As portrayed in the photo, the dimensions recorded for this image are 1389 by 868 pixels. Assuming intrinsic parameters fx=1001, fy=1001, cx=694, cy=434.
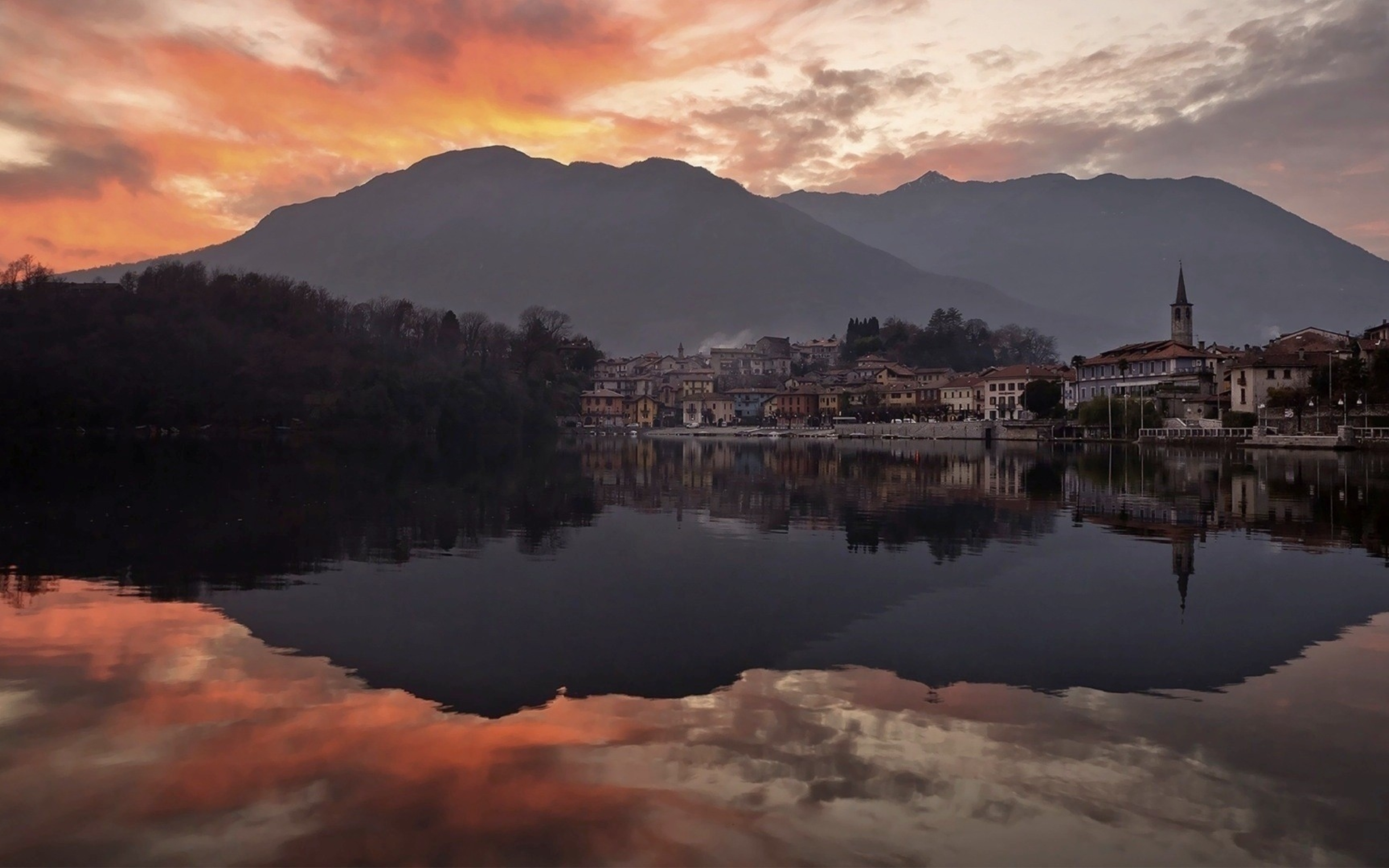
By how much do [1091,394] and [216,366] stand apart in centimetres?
8270

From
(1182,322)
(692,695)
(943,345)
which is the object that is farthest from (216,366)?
(943,345)

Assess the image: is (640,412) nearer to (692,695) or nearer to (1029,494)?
(1029,494)

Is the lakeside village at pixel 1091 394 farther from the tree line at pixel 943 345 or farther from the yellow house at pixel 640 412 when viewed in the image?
the tree line at pixel 943 345

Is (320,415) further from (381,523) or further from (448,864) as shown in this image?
A: (448,864)

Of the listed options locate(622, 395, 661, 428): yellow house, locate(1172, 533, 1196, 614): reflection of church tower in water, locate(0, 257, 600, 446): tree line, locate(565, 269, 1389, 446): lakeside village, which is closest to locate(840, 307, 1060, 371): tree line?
locate(565, 269, 1389, 446): lakeside village

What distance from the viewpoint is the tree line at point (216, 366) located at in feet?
261

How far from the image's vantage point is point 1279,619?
1309 centimetres

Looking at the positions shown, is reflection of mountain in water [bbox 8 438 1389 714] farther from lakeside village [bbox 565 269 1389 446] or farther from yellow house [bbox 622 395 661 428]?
yellow house [bbox 622 395 661 428]

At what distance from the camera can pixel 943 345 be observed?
166 metres

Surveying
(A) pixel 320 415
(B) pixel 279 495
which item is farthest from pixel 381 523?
(A) pixel 320 415

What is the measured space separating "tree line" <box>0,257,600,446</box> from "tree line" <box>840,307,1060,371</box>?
82.5 m

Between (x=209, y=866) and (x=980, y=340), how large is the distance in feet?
586

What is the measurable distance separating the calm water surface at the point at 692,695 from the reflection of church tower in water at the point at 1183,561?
188mm

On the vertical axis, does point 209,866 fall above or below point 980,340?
below
